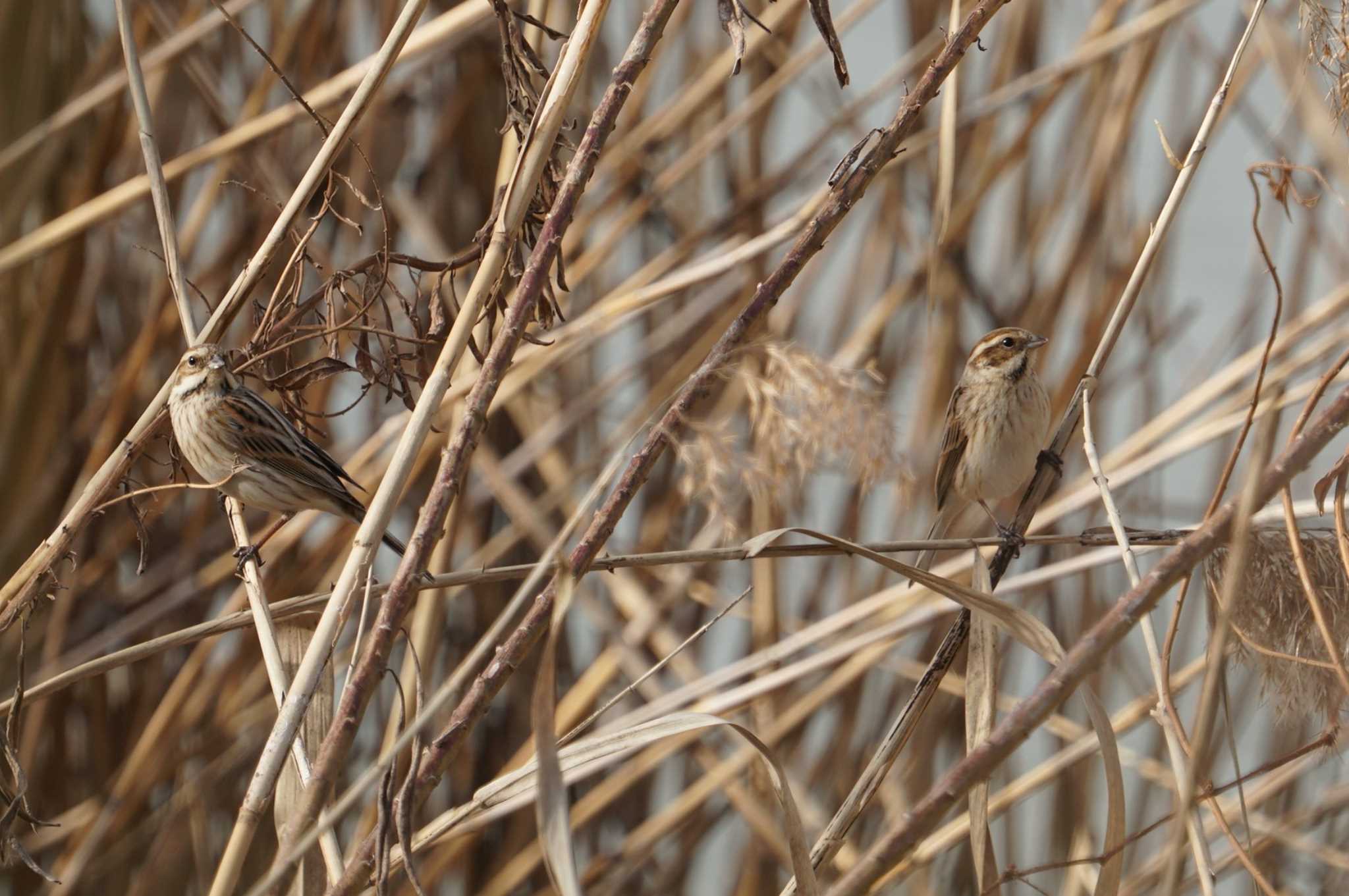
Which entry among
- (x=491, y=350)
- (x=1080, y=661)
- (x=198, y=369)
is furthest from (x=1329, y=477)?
(x=198, y=369)

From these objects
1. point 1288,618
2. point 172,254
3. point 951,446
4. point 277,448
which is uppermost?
point 172,254

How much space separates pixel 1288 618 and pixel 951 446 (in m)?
1.46

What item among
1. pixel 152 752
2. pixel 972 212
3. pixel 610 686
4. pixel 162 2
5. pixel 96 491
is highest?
pixel 162 2

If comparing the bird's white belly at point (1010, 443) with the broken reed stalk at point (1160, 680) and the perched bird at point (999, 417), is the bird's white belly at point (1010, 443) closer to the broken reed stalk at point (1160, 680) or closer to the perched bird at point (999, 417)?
the perched bird at point (999, 417)

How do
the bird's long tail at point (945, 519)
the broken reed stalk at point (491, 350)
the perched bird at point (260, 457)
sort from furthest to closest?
the bird's long tail at point (945, 519), the perched bird at point (260, 457), the broken reed stalk at point (491, 350)

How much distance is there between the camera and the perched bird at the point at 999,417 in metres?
2.95

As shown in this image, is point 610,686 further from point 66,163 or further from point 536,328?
point 66,163

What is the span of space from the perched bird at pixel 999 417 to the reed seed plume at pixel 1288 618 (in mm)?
1176

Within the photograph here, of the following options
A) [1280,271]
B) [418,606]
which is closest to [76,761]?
[418,606]

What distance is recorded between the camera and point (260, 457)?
2459mm

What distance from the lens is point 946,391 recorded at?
131 inches

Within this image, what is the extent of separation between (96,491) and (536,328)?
114 centimetres

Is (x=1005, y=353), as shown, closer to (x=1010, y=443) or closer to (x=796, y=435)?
(x=1010, y=443)

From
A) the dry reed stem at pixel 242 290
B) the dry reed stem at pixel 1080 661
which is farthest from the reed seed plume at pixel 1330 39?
the dry reed stem at pixel 242 290
